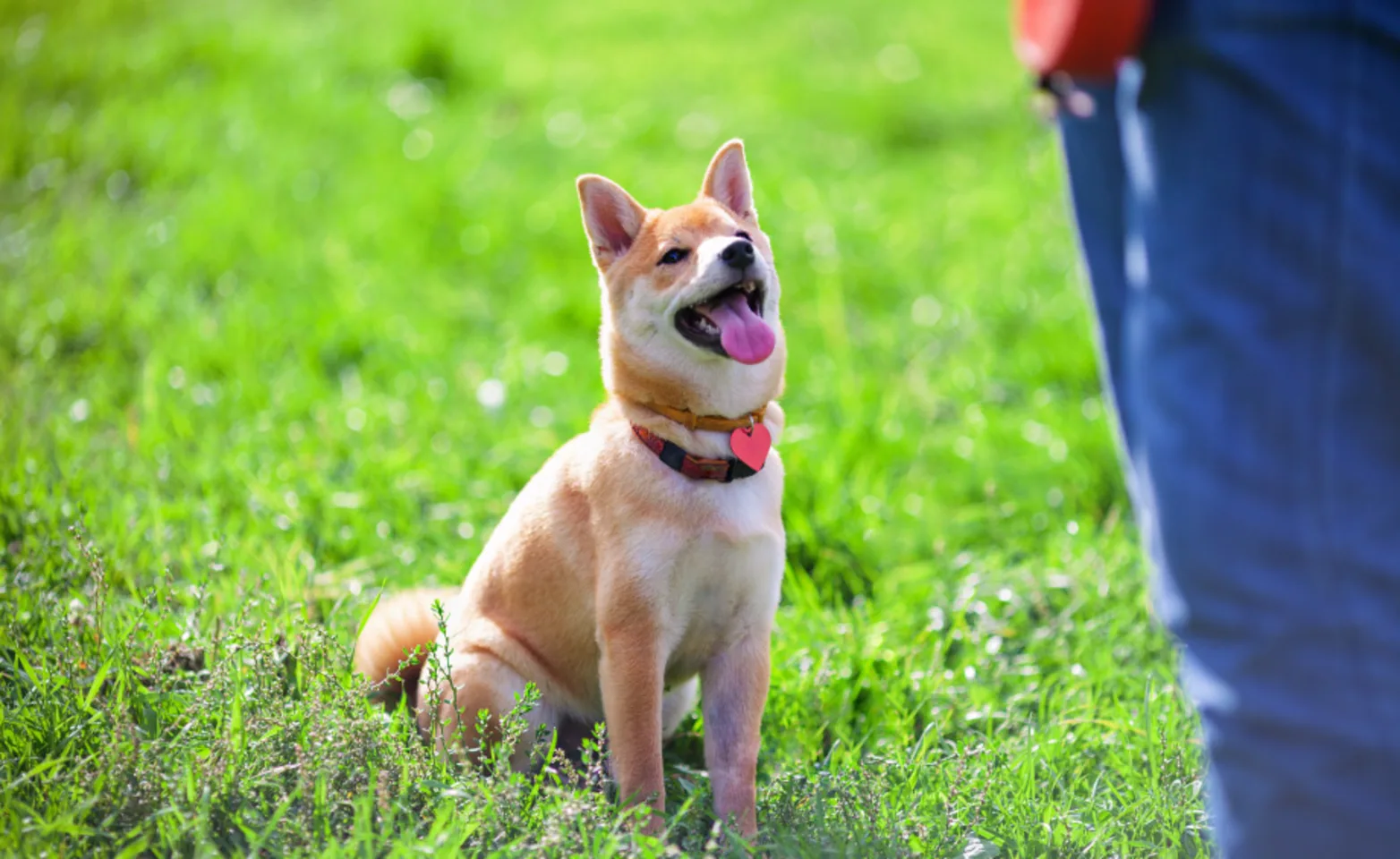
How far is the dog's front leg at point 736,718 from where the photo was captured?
2.64m

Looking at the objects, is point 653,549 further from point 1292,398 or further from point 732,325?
point 1292,398

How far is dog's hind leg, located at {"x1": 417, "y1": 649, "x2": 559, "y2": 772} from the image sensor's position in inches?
105

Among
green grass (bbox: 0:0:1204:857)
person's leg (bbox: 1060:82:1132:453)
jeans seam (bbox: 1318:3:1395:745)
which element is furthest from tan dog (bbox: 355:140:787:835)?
jeans seam (bbox: 1318:3:1395:745)

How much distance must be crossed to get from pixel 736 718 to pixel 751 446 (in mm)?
583

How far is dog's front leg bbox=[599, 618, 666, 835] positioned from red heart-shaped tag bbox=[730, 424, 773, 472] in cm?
41

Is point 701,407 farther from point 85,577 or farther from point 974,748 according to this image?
point 85,577

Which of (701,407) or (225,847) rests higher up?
(701,407)

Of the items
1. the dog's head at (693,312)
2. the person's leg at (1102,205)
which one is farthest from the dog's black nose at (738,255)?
the person's leg at (1102,205)

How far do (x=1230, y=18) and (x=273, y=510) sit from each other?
10.3 feet

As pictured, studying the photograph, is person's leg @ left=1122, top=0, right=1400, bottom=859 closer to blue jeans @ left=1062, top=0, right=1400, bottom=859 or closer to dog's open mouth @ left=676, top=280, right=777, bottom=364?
blue jeans @ left=1062, top=0, right=1400, bottom=859

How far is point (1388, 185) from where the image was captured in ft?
5.45

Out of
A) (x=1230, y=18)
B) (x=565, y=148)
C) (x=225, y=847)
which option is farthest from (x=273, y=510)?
(x=565, y=148)

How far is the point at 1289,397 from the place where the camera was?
5.59 feet

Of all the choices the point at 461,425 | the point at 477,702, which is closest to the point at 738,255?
the point at 477,702
